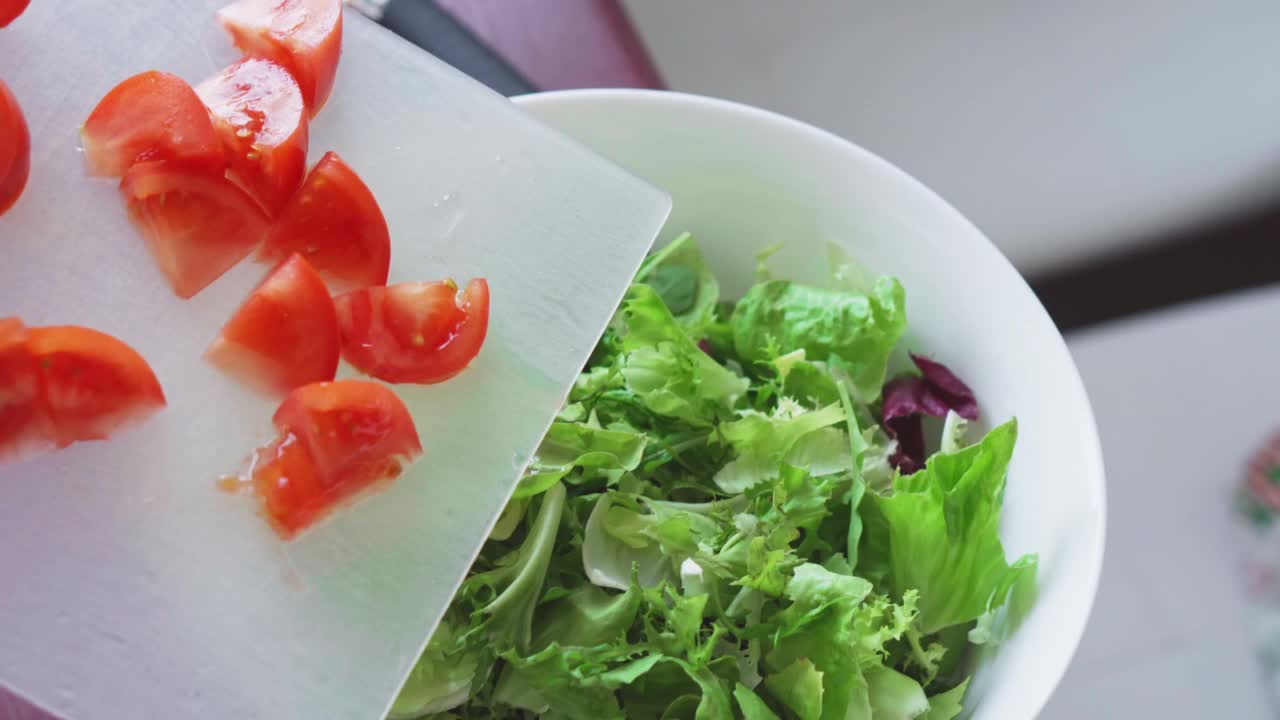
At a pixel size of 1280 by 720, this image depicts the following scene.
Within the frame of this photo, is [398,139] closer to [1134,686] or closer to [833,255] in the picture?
[833,255]

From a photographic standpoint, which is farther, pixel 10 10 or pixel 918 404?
pixel 918 404

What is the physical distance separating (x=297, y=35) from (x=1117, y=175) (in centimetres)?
96

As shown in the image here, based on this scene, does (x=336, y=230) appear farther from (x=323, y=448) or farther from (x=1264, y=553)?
(x=1264, y=553)

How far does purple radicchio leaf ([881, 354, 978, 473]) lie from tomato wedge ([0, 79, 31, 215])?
0.52m

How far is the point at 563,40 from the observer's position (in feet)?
3.37

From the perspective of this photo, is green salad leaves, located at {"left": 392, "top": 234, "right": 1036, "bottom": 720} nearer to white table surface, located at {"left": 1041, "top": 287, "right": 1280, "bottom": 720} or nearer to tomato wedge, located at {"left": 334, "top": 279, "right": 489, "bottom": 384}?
tomato wedge, located at {"left": 334, "top": 279, "right": 489, "bottom": 384}

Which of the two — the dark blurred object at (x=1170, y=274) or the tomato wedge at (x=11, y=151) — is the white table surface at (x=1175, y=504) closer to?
the dark blurred object at (x=1170, y=274)

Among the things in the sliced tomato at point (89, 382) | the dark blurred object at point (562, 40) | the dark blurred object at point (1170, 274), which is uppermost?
the sliced tomato at point (89, 382)

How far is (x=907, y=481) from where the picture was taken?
631 millimetres

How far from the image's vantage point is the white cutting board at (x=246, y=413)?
0.48 m

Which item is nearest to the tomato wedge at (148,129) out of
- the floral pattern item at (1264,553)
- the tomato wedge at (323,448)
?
the tomato wedge at (323,448)

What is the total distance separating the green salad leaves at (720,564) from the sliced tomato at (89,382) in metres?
0.20

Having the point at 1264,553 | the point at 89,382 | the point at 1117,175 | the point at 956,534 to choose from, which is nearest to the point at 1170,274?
the point at 1117,175

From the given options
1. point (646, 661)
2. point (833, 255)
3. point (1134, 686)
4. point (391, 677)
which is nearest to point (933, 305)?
point (833, 255)
